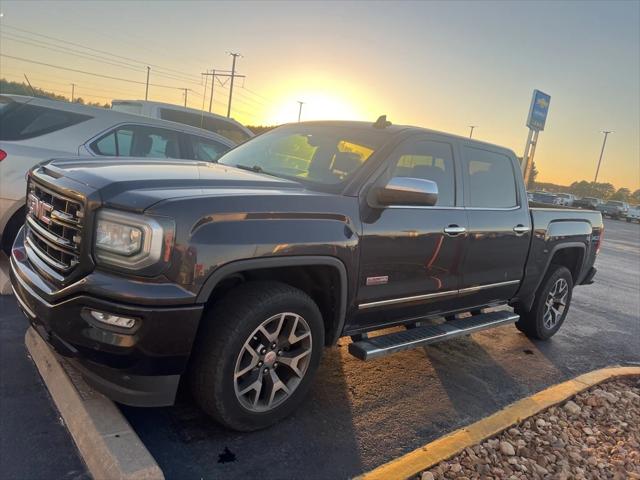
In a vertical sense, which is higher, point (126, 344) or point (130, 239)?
point (130, 239)

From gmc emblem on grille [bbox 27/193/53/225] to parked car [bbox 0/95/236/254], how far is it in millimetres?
1786

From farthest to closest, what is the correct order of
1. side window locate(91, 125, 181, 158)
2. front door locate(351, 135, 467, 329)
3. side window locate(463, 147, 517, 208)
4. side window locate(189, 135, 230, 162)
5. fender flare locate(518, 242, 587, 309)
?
side window locate(189, 135, 230, 162)
side window locate(91, 125, 181, 158)
fender flare locate(518, 242, 587, 309)
side window locate(463, 147, 517, 208)
front door locate(351, 135, 467, 329)

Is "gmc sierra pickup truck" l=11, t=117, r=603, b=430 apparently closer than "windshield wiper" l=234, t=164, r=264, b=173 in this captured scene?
Yes

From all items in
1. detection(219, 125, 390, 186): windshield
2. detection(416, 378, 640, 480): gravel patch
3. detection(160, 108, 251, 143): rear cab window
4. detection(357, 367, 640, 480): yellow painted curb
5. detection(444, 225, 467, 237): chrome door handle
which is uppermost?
detection(160, 108, 251, 143): rear cab window

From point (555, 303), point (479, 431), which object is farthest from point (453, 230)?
point (555, 303)

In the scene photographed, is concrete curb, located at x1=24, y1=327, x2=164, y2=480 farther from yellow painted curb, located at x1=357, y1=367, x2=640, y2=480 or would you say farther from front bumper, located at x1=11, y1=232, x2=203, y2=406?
yellow painted curb, located at x1=357, y1=367, x2=640, y2=480

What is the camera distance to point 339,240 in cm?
302

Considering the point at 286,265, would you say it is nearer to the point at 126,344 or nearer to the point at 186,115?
the point at 126,344

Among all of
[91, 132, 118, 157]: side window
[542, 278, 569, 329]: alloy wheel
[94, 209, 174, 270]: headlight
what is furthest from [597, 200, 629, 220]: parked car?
[94, 209, 174, 270]: headlight

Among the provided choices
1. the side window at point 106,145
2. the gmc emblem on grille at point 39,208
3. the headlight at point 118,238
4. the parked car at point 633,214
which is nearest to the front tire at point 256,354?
the headlight at point 118,238

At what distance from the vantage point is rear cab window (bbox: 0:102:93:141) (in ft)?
16.0

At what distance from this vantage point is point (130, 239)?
2.37 metres

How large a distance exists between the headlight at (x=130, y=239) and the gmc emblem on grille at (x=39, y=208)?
0.56 m

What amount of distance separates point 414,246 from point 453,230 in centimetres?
49
